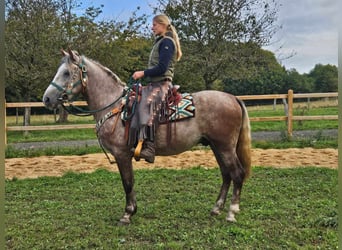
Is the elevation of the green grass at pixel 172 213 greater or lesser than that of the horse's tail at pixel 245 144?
lesser

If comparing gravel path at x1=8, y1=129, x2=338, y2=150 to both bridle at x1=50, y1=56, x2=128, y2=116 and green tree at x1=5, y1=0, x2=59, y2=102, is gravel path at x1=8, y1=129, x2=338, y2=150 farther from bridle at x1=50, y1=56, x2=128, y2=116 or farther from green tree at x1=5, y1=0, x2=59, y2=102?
bridle at x1=50, y1=56, x2=128, y2=116

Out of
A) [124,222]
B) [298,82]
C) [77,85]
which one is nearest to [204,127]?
[124,222]

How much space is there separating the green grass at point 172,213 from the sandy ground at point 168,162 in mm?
603

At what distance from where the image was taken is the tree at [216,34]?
14.0 metres

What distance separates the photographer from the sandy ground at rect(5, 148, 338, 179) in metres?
6.57

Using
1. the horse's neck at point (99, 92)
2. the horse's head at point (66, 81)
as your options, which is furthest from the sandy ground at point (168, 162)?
the horse's head at point (66, 81)

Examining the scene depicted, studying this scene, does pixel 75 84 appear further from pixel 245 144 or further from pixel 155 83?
pixel 245 144

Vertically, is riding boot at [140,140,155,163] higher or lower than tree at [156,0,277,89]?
lower

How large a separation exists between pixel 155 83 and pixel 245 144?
4.33 ft

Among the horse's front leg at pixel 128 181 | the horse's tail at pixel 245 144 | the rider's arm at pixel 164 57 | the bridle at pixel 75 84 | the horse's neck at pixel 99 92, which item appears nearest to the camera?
the rider's arm at pixel 164 57

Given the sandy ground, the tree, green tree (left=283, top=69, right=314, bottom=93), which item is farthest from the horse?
green tree (left=283, top=69, right=314, bottom=93)

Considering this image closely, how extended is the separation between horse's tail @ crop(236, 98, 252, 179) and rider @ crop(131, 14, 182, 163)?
1.00 metres

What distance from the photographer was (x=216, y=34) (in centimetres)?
1420

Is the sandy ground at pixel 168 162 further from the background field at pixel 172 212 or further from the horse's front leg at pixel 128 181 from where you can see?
the horse's front leg at pixel 128 181
